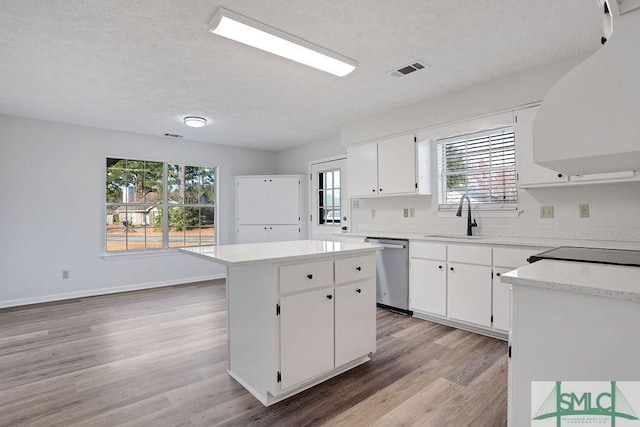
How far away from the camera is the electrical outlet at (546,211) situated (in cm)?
303

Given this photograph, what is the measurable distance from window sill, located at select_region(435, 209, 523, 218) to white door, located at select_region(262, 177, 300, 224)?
282cm

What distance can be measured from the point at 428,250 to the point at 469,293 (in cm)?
56

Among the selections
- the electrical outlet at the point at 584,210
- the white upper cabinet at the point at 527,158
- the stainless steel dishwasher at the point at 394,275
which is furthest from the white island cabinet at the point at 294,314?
the electrical outlet at the point at 584,210

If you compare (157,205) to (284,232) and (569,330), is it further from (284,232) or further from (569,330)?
(569,330)

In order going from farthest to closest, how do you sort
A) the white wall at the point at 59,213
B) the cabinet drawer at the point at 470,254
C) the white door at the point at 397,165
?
1. the white wall at the point at 59,213
2. the white door at the point at 397,165
3. the cabinet drawer at the point at 470,254

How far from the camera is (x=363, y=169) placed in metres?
4.45

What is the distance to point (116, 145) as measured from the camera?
4.96m

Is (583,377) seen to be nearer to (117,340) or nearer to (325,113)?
(117,340)

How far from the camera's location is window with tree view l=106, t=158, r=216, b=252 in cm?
506

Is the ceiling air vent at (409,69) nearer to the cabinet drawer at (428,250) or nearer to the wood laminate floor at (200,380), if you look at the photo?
the cabinet drawer at (428,250)

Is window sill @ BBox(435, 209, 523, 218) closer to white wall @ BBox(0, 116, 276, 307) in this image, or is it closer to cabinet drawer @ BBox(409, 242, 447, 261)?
cabinet drawer @ BBox(409, 242, 447, 261)

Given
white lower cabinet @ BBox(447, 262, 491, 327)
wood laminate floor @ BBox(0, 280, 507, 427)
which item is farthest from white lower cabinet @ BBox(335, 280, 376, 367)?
white lower cabinet @ BBox(447, 262, 491, 327)

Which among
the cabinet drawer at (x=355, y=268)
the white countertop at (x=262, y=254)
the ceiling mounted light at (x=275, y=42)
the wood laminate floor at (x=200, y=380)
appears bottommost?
the wood laminate floor at (x=200, y=380)

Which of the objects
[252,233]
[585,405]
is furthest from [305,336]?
[252,233]
